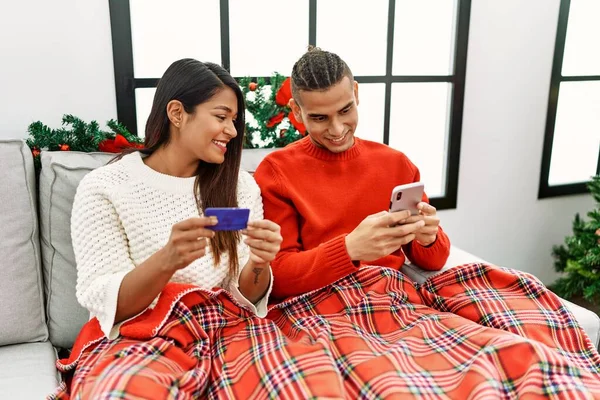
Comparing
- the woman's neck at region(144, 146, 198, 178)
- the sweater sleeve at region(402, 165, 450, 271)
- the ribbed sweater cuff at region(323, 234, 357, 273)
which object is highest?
the woman's neck at region(144, 146, 198, 178)

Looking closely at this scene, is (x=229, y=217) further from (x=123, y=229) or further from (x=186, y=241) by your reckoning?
(x=123, y=229)

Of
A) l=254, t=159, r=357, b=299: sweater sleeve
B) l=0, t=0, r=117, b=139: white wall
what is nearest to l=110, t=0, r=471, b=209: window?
l=0, t=0, r=117, b=139: white wall

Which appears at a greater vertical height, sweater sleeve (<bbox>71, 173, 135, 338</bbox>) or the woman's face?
the woman's face

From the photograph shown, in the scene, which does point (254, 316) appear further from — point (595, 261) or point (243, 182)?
point (595, 261)

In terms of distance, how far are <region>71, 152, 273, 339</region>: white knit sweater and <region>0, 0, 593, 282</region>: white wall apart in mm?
617

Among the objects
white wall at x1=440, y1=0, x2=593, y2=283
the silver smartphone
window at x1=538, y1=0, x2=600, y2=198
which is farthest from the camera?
window at x1=538, y1=0, x2=600, y2=198

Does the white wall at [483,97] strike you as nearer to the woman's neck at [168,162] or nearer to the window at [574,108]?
the window at [574,108]

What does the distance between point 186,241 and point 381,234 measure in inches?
17.8

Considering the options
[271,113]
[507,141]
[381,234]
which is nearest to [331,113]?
[381,234]

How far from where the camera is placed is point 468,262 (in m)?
1.50

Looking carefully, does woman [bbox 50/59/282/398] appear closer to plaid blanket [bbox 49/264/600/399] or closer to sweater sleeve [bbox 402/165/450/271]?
plaid blanket [bbox 49/264/600/399]

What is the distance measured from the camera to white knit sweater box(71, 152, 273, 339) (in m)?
1.11

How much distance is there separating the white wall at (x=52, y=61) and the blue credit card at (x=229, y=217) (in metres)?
1.00

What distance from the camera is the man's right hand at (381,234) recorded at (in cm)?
122
